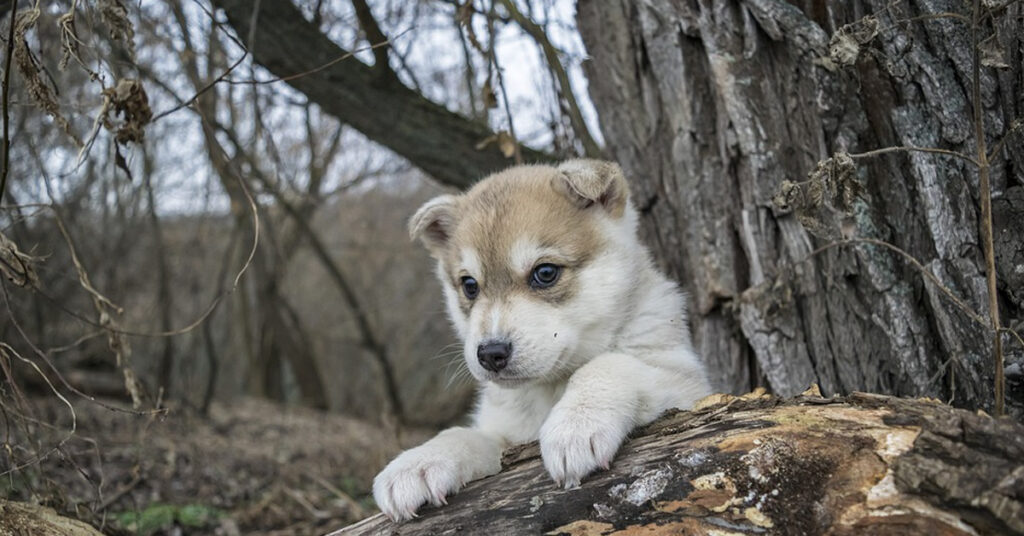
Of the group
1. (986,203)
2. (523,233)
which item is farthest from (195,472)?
(986,203)

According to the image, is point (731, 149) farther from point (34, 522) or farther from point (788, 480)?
point (34, 522)

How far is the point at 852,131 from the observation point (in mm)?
3520

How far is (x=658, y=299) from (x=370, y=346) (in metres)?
6.55

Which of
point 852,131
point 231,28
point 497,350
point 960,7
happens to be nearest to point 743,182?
point 852,131

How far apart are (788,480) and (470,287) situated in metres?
1.89

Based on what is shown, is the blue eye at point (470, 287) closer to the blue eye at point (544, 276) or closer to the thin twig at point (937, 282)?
the blue eye at point (544, 276)

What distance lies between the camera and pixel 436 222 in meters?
4.39

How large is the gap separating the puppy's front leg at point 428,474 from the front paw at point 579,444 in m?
0.41

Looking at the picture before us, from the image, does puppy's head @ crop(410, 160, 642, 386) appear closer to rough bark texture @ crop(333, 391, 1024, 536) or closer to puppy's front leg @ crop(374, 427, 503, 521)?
puppy's front leg @ crop(374, 427, 503, 521)

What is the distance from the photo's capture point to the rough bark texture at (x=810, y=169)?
3182mm

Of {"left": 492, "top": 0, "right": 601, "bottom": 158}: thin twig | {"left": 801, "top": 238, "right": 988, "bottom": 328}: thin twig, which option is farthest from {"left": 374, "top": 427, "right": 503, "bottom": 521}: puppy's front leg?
{"left": 492, "top": 0, "right": 601, "bottom": 158}: thin twig

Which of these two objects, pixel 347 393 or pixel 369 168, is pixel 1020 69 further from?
pixel 347 393

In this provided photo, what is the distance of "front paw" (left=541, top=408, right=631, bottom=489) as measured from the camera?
2627mm

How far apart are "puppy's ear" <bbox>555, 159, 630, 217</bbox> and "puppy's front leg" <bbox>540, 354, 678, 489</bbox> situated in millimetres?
776
